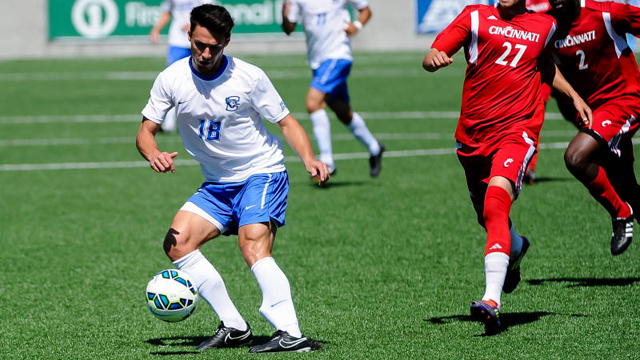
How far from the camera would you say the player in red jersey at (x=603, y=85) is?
7289mm

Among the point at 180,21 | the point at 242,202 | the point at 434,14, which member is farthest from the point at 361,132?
the point at 434,14

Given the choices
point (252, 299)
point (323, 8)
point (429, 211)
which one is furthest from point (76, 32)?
point (252, 299)

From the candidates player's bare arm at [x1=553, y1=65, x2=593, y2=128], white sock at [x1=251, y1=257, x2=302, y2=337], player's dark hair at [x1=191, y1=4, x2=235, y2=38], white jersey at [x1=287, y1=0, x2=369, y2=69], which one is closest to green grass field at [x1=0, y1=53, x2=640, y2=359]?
white sock at [x1=251, y1=257, x2=302, y2=337]

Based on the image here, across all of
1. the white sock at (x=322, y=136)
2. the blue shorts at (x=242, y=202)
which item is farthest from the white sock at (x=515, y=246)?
the white sock at (x=322, y=136)

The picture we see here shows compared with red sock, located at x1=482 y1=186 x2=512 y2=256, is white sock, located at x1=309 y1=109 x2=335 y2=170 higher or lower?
lower

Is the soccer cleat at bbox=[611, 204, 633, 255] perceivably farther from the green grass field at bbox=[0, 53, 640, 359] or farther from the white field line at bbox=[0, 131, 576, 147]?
the white field line at bbox=[0, 131, 576, 147]

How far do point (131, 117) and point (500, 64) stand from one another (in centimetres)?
1412

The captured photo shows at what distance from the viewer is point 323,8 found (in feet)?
40.8

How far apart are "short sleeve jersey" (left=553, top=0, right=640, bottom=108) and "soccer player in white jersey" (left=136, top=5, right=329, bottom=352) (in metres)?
2.53

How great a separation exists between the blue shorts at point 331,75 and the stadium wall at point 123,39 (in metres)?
23.5

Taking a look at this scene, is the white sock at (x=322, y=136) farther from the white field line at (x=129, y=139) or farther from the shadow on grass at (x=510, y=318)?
the shadow on grass at (x=510, y=318)

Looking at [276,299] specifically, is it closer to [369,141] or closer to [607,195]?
[607,195]

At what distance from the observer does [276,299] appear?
569cm

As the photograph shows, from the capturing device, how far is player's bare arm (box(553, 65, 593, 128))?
6.87m
